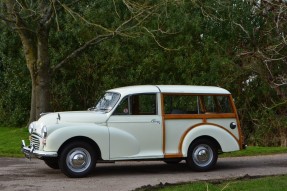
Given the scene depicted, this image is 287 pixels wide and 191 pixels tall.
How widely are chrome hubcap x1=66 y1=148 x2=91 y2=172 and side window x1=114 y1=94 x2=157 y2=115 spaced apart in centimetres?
115

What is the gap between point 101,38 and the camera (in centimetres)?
1997

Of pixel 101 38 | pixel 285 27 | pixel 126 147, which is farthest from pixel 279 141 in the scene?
pixel 126 147

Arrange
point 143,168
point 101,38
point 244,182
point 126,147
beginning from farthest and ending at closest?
point 101,38 → point 143,168 → point 126,147 → point 244,182

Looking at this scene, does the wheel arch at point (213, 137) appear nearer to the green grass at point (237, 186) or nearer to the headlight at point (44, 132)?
the green grass at point (237, 186)

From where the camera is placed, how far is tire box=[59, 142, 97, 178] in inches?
447

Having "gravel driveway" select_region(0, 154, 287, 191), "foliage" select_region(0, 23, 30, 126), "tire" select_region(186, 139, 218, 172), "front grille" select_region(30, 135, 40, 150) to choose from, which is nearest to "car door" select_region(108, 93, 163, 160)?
"gravel driveway" select_region(0, 154, 287, 191)

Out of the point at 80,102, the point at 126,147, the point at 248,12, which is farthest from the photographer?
the point at 80,102

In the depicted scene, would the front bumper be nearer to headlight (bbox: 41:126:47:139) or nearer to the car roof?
headlight (bbox: 41:126:47:139)

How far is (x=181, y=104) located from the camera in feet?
41.1

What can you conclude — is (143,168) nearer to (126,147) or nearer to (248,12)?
(126,147)

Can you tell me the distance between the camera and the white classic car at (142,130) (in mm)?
11430

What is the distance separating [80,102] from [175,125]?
12.9 m

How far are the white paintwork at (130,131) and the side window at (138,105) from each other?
93mm

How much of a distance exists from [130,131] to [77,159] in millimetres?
1263
